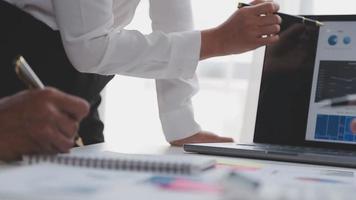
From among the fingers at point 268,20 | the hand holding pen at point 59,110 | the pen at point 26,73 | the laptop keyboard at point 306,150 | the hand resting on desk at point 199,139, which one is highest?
the fingers at point 268,20

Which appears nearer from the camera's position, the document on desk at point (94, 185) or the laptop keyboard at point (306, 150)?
the document on desk at point (94, 185)

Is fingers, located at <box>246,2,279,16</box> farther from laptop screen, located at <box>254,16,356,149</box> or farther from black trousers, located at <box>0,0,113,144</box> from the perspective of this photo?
black trousers, located at <box>0,0,113,144</box>

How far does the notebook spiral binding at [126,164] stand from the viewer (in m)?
0.44

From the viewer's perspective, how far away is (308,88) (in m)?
0.85

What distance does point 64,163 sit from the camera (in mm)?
471

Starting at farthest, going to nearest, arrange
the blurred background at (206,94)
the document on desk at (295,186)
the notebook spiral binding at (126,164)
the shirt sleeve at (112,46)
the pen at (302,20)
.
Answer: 1. the blurred background at (206,94)
2. the pen at (302,20)
3. the shirt sleeve at (112,46)
4. the notebook spiral binding at (126,164)
5. the document on desk at (295,186)

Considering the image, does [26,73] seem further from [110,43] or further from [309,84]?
[309,84]

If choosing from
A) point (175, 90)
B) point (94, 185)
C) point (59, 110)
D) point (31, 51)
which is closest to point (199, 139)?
point (175, 90)

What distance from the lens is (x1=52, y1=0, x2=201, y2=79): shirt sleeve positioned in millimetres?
726

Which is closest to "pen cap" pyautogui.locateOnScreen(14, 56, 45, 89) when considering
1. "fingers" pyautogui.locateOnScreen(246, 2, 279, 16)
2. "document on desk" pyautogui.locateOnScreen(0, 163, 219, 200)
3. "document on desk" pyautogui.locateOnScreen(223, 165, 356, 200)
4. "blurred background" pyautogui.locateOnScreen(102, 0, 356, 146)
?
"document on desk" pyautogui.locateOnScreen(0, 163, 219, 200)

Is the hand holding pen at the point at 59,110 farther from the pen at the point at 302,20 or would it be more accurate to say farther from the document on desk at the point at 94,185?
the pen at the point at 302,20

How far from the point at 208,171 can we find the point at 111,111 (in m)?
1.14

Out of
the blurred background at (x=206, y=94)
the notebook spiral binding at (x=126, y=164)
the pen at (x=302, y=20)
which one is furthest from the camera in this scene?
the blurred background at (x=206, y=94)

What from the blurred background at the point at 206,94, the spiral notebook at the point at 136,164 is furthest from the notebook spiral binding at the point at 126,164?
the blurred background at the point at 206,94
